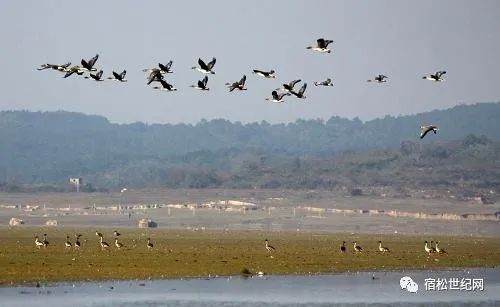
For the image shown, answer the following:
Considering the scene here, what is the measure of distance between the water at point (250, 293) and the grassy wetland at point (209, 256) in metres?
2.05

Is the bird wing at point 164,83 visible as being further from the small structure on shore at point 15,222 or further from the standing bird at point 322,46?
the small structure on shore at point 15,222

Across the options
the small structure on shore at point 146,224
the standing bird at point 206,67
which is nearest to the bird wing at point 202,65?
the standing bird at point 206,67

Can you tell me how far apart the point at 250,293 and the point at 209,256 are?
43.9 ft

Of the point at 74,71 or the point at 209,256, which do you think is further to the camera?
the point at 209,256

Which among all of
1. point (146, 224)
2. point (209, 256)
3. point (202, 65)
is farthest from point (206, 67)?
point (146, 224)

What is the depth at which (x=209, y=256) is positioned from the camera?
56750mm

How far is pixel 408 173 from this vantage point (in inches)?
5994

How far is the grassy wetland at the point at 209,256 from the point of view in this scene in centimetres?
4878

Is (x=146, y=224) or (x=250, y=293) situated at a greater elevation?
(x=146, y=224)

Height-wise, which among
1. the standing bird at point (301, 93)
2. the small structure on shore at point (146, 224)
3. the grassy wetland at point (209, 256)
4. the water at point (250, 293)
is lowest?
the water at point (250, 293)

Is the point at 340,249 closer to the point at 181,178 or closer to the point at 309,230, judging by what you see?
the point at 309,230

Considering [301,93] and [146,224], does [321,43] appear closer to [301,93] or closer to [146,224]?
[301,93]

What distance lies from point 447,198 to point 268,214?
21528mm

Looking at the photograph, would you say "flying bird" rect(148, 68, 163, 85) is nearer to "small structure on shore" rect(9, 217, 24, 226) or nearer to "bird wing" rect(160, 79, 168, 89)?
"bird wing" rect(160, 79, 168, 89)
